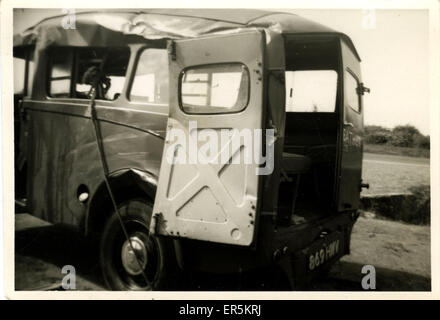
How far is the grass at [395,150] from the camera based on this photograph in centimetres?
294

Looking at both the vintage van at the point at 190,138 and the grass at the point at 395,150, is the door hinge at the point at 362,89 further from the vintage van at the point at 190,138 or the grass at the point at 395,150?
the grass at the point at 395,150

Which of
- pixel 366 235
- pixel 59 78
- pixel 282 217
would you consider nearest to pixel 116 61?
pixel 59 78

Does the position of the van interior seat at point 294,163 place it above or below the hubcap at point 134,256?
above

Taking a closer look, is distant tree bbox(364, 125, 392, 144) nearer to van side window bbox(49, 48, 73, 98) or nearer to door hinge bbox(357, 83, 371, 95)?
door hinge bbox(357, 83, 371, 95)

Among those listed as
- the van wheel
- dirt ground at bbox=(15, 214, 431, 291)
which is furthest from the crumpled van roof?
dirt ground at bbox=(15, 214, 431, 291)

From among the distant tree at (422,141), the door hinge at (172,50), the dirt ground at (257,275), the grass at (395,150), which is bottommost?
the dirt ground at (257,275)

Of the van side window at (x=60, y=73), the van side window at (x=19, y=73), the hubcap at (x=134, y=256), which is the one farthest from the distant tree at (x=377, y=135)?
the van side window at (x=19, y=73)

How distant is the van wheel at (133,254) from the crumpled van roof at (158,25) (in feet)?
3.74

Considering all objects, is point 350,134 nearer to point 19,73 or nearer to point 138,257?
point 138,257

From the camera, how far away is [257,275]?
2.63 m

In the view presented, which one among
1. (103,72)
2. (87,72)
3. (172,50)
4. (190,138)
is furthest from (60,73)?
(190,138)

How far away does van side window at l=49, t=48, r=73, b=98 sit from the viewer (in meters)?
3.17

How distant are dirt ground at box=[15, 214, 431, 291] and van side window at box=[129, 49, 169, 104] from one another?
1191 mm
